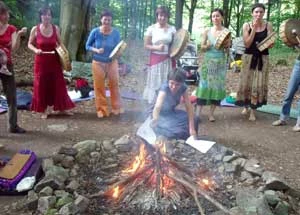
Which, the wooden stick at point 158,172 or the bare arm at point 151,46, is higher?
the bare arm at point 151,46

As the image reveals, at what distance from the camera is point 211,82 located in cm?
587

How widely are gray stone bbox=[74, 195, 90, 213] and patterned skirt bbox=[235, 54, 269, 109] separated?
11.6 ft

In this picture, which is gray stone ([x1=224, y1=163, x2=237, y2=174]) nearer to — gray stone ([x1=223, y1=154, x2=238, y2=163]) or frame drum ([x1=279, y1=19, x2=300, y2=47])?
gray stone ([x1=223, y1=154, x2=238, y2=163])

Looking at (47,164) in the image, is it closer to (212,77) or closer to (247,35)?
(212,77)

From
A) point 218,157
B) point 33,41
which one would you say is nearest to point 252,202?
point 218,157

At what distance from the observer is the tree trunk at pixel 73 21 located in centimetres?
897

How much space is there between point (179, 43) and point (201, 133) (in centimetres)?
126

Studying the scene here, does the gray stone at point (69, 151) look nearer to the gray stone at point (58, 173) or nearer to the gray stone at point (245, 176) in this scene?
the gray stone at point (58, 173)

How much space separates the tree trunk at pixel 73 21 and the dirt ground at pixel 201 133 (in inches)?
112

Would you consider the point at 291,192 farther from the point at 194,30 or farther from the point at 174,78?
the point at 194,30

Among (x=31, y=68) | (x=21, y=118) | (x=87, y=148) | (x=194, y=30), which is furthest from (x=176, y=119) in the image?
(x=194, y=30)

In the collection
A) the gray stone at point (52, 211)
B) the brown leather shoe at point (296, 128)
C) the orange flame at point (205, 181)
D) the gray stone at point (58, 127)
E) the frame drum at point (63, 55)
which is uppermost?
the frame drum at point (63, 55)

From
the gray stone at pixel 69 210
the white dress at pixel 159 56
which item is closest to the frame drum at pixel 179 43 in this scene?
the white dress at pixel 159 56

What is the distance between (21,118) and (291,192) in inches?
154
